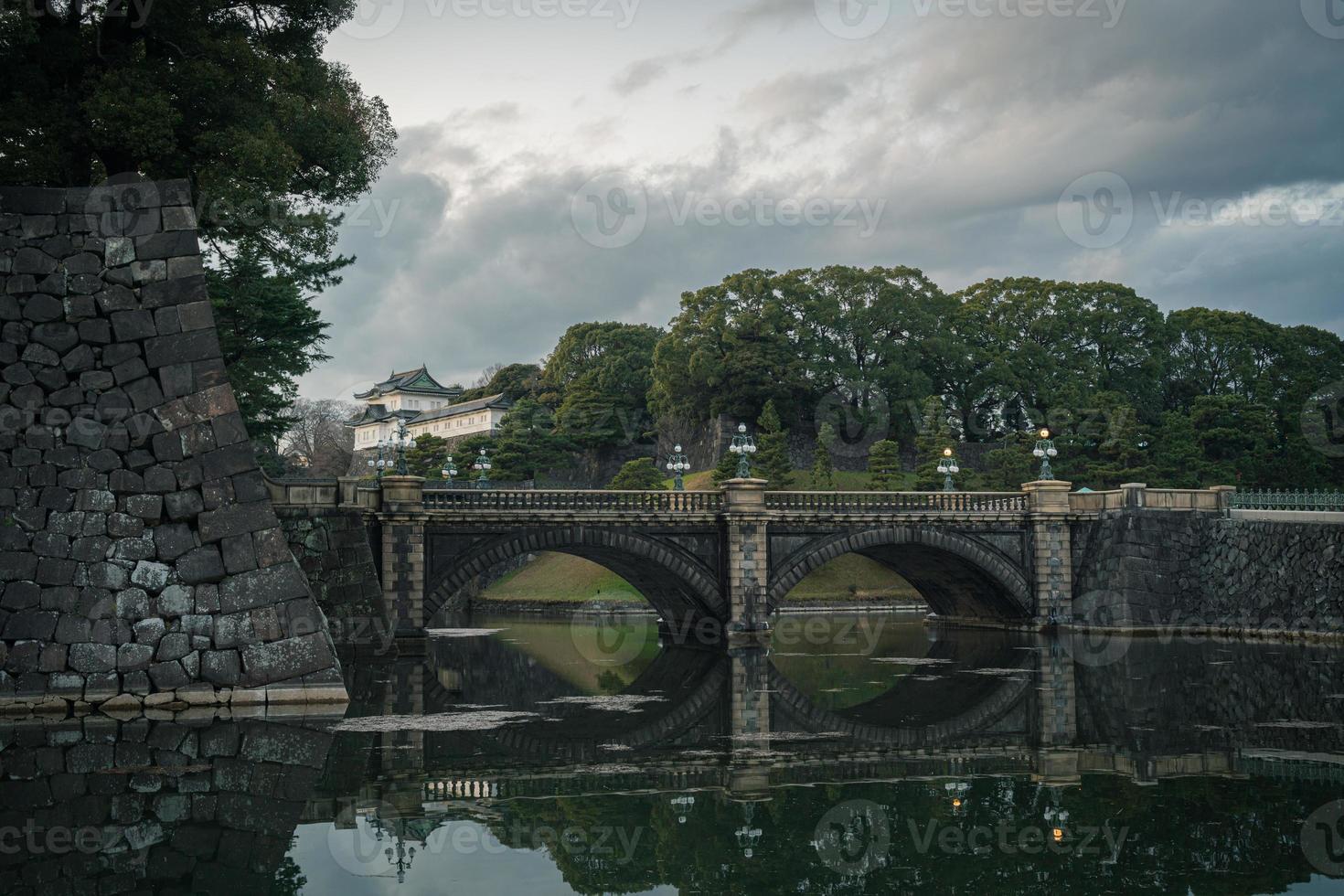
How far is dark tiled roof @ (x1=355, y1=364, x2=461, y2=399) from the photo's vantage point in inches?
4850

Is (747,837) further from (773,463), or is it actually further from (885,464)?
(885,464)

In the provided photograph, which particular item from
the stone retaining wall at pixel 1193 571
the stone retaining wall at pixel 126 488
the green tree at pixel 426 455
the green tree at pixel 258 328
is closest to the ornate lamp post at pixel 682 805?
the stone retaining wall at pixel 126 488

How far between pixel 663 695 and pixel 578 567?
40121 mm

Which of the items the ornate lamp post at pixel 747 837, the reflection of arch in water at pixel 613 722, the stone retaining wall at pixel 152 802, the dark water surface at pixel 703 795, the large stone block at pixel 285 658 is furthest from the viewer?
the large stone block at pixel 285 658

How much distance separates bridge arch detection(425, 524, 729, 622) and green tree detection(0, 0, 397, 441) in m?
11.8

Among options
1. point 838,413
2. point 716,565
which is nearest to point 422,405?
point 838,413

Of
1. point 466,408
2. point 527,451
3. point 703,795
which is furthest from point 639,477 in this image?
point 703,795

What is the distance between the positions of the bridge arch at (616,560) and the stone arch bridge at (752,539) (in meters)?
0.05

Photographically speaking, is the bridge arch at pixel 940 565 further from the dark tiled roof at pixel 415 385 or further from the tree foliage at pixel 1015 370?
the dark tiled roof at pixel 415 385

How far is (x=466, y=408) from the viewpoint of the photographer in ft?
355

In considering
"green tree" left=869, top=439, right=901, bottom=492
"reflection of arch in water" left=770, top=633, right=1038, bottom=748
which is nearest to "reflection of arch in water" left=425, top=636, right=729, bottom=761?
"reflection of arch in water" left=770, top=633, right=1038, bottom=748

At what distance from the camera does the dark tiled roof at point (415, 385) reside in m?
123

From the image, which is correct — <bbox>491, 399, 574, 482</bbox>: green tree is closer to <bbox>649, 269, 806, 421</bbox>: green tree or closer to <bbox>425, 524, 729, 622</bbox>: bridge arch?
<bbox>649, 269, 806, 421</bbox>: green tree

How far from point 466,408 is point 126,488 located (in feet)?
289
